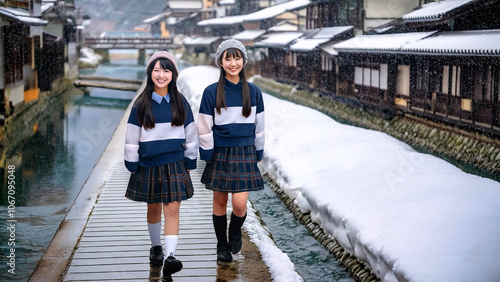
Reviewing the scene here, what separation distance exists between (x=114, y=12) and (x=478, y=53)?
333ft

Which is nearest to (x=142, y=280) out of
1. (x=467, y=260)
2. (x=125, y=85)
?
(x=467, y=260)

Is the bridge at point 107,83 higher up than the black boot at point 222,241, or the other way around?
the bridge at point 107,83

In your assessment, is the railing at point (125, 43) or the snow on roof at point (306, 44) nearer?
the snow on roof at point (306, 44)

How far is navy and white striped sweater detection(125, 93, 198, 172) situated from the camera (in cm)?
486

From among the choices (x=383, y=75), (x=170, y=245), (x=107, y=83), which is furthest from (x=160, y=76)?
(x=107, y=83)

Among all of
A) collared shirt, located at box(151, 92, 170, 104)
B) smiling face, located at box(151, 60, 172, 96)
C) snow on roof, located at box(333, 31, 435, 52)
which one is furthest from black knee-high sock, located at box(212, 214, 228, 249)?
snow on roof, located at box(333, 31, 435, 52)

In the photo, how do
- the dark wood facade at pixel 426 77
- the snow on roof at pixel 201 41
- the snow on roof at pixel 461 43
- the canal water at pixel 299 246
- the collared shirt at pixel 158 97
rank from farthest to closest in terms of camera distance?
the snow on roof at pixel 201 41 → the dark wood facade at pixel 426 77 → the snow on roof at pixel 461 43 → the canal water at pixel 299 246 → the collared shirt at pixel 158 97

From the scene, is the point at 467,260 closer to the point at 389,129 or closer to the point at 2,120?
the point at 2,120

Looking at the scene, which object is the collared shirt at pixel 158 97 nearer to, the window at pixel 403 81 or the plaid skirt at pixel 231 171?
the plaid skirt at pixel 231 171

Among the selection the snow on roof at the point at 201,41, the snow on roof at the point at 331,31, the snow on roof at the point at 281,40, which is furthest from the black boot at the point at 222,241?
the snow on roof at the point at 201,41

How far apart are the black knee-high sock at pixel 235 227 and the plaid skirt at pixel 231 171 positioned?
0.32 meters

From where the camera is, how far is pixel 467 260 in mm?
5316

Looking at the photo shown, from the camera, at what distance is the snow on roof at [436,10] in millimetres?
17891

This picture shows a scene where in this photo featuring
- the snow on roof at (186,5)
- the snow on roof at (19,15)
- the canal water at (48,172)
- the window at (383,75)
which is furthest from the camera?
the snow on roof at (186,5)
